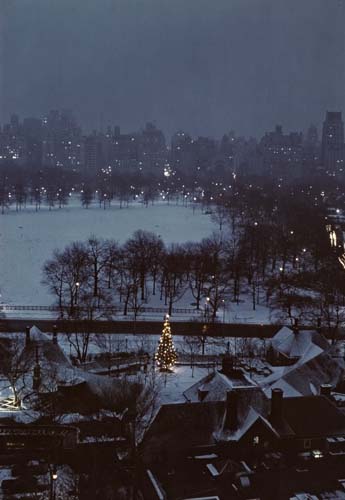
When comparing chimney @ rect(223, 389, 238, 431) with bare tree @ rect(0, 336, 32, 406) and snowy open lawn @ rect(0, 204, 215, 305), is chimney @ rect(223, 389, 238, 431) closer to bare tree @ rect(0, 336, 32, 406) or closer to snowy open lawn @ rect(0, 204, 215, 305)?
bare tree @ rect(0, 336, 32, 406)

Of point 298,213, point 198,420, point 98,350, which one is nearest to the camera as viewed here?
point 198,420

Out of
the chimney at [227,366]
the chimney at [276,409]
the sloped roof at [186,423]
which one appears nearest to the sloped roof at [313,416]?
the chimney at [276,409]

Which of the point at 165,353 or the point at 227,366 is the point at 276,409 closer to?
the point at 227,366

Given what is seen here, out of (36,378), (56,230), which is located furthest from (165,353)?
(56,230)

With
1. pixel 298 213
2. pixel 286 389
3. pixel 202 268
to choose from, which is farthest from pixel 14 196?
pixel 286 389

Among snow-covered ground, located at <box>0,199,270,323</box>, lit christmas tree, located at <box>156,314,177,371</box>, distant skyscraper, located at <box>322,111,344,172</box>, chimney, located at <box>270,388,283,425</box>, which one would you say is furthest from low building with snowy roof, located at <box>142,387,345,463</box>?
distant skyscraper, located at <box>322,111,344,172</box>

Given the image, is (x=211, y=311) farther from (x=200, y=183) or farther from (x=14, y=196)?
(x=200, y=183)
